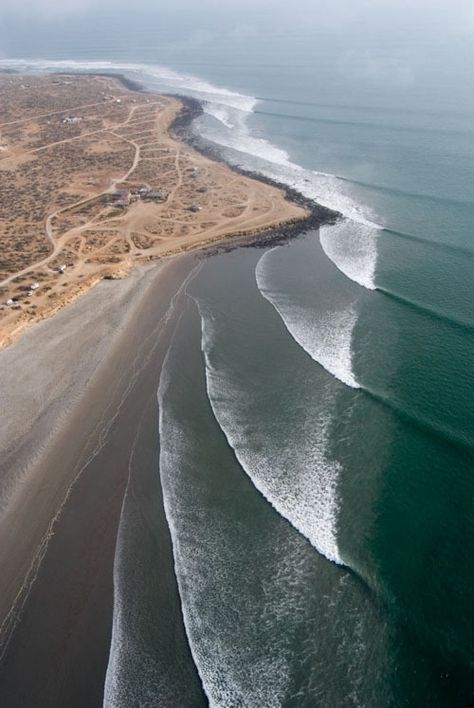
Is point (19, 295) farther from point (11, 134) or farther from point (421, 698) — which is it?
point (11, 134)

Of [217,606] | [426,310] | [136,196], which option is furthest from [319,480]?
[136,196]

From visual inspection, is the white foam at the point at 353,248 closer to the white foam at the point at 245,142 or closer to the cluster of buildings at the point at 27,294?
the white foam at the point at 245,142

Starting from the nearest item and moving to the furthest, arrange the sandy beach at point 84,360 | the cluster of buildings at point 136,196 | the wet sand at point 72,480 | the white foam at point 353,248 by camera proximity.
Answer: the wet sand at point 72,480
the sandy beach at point 84,360
the white foam at point 353,248
the cluster of buildings at point 136,196

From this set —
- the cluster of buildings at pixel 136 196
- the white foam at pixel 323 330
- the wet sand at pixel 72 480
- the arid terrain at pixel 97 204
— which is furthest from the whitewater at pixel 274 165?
the wet sand at pixel 72 480

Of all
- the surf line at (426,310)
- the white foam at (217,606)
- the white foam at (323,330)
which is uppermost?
the surf line at (426,310)

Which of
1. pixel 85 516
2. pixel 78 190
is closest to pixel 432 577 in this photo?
pixel 85 516

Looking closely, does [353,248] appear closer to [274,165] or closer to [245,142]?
[274,165]
